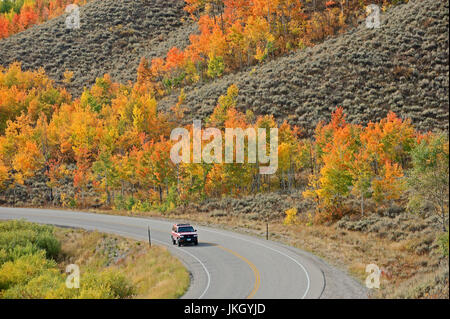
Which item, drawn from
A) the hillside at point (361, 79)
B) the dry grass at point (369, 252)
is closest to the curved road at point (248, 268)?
the dry grass at point (369, 252)

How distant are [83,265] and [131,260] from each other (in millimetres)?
5000

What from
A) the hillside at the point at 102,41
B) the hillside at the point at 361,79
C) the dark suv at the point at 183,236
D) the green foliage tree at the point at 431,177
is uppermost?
the hillside at the point at 102,41

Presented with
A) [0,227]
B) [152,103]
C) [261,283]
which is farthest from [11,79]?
[261,283]

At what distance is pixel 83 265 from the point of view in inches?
1347

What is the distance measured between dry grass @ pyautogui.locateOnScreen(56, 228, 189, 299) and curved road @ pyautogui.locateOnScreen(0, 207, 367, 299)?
0.88 m

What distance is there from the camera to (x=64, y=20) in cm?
12975

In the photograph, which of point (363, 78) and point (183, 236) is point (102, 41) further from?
point (183, 236)

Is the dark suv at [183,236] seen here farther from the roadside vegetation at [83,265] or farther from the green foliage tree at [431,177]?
the green foliage tree at [431,177]

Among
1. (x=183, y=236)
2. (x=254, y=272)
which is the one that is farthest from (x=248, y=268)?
(x=183, y=236)

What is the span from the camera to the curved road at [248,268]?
20.4 meters

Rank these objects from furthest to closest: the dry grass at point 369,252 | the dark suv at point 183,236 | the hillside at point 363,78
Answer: the hillside at point 363,78 < the dark suv at point 183,236 < the dry grass at point 369,252

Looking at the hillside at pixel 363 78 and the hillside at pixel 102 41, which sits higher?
the hillside at pixel 102 41

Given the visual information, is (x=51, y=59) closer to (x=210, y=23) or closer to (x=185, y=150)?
(x=210, y=23)

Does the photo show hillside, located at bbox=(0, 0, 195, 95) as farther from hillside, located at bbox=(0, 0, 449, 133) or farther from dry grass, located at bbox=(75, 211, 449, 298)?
dry grass, located at bbox=(75, 211, 449, 298)
